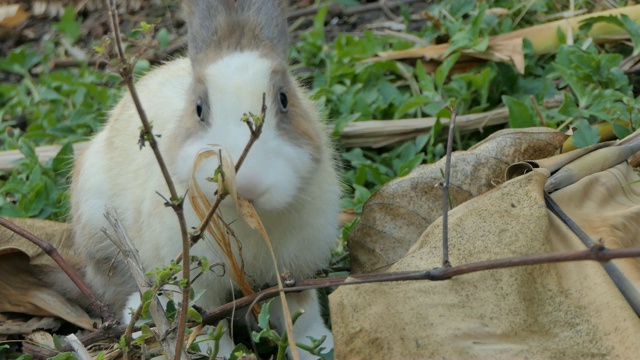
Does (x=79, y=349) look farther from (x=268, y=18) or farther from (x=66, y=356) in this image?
(x=268, y=18)

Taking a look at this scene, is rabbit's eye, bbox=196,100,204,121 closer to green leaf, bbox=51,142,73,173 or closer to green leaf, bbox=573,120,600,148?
green leaf, bbox=573,120,600,148

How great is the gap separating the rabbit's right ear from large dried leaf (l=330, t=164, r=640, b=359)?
4.20 ft

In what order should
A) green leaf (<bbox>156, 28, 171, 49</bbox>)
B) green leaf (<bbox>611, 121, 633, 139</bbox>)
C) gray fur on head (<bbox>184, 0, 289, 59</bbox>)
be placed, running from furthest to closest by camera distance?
green leaf (<bbox>156, 28, 171, 49</bbox>) → green leaf (<bbox>611, 121, 633, 139</bbox>) → gray fur on head (<bbox>184, 0, 289, 59</bbox>)

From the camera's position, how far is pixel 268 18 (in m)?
4.01

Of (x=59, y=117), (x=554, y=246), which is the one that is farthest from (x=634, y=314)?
(x=59, y=117)

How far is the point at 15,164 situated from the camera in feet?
17.9

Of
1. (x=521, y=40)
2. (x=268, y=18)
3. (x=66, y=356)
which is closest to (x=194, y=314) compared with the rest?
(x=66, y=356)

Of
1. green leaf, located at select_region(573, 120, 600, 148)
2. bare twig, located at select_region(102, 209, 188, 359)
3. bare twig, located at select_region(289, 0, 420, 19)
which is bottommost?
bare twig, located at select_region(289, 0, 420, 19)

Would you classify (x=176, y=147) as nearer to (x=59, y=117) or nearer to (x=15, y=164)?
(x=15, y=164)

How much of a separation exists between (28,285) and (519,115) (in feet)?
8.55

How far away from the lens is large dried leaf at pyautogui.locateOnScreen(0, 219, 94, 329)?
14.6 ft

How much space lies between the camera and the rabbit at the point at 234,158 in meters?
3.39

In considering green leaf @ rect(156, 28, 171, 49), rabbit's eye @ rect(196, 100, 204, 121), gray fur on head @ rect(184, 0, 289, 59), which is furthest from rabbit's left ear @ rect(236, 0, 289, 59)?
green leaf @ rect(156, 28, 171, 49)

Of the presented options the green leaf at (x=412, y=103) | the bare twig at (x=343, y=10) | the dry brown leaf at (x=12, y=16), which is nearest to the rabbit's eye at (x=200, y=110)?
the green leaf at (x=412, y=103)
